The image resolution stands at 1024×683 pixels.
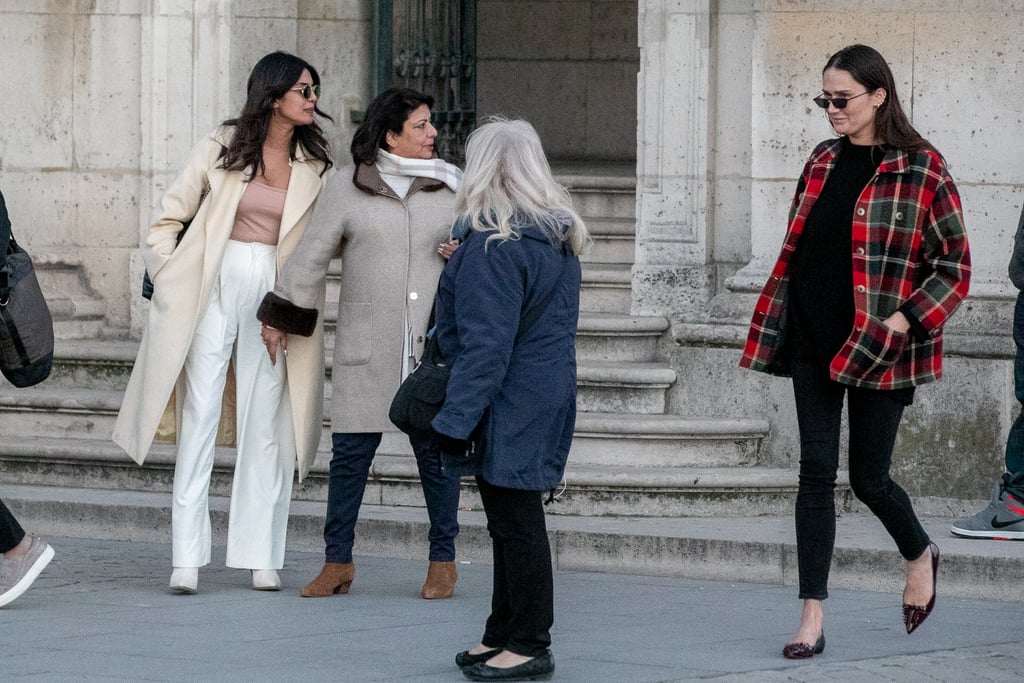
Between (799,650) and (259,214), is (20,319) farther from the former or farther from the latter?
(799,650)

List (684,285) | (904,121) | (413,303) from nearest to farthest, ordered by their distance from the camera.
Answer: (904,121) → (413,303) → (684,285)

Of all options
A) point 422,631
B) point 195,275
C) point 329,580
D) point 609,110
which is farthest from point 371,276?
point 609,110

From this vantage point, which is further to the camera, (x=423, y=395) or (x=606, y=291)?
(x=606, y=291)

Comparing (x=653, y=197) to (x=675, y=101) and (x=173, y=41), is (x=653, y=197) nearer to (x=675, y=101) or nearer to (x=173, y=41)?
(x=675, y=101)

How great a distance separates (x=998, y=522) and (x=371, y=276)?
260cm

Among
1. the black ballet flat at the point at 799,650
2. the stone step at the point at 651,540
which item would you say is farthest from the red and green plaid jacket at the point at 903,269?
the stone step at the point at 651,540

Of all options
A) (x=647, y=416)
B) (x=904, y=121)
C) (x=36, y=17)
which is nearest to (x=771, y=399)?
(x=647, y=416)

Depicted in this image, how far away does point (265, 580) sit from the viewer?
23.9 feet

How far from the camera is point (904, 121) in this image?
20.0 ft

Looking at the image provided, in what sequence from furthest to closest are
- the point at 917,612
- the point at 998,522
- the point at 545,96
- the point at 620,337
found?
the point at 545,96 < the point at 620,337 < the point at 998,522 < the point at 917,612

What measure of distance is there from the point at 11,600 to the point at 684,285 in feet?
12.6

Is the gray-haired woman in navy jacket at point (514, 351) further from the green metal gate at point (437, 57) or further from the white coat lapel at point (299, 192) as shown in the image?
the green metal gate at point (437, 57)

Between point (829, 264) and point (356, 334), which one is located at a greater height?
point (829, 264)

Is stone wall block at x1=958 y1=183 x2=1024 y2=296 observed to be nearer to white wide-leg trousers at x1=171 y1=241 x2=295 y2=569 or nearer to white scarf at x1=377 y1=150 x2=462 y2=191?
white scarf at x1=377 y1=150 x2=462 y2=191
